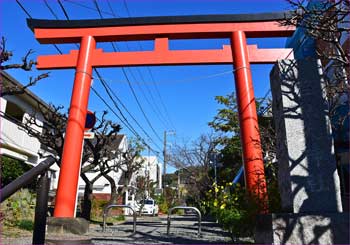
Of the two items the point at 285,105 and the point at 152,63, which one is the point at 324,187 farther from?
the point at 152,63

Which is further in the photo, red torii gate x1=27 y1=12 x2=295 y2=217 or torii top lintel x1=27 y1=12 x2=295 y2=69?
torii top lintel x1=27 y1=12 x2=295 y2=69

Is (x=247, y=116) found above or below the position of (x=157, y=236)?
above

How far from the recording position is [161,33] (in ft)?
26.5

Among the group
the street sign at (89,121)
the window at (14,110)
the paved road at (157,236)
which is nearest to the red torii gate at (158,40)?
the street sign at (89,121)

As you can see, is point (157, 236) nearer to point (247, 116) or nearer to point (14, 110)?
point (247, 116)

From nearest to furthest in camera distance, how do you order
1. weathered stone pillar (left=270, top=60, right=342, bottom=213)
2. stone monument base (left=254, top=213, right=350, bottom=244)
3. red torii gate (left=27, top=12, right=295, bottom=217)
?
stone monument base (left=254, top=213, right=350, bottom=244) < weathered stone pillar (left=270, top=60, right=342, bottom=213) < red torii gate (left=27, top=12, right=295, bottom=217)

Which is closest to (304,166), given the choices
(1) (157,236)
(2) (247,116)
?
(2) (247,116)

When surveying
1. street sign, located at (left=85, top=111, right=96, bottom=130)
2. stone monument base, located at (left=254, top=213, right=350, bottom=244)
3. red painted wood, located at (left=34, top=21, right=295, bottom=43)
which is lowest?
stone monument base, located at (left=254, top=213, right=350, bottom=244)

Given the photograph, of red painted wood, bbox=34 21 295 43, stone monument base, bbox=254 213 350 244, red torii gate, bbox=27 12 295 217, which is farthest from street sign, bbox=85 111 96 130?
stone monument base, bbox=254 213 350 244

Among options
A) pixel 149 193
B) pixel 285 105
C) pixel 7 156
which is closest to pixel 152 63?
pixel 285 105

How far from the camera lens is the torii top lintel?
7.82 meters

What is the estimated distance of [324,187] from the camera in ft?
12.8

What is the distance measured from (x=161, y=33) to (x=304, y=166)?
5.41 m

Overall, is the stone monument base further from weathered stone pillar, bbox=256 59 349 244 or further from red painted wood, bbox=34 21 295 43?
red painted wood, bbox=34 21 295 43
